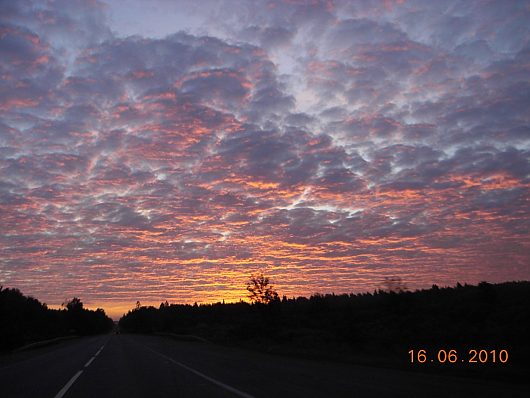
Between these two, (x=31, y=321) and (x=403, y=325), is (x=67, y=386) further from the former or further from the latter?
(x=31, y=321)

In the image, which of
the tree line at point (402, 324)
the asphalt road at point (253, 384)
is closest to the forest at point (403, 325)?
the tree line at point (402, 324)

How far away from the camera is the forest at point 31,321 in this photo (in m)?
46.0

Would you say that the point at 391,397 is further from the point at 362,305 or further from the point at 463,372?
the point at 362,305

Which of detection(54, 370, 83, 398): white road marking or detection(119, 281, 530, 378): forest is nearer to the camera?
detection(54, 370, 83, 398): white road marking

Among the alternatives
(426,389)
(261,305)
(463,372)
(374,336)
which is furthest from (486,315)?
(426,389)

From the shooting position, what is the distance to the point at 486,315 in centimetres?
5384

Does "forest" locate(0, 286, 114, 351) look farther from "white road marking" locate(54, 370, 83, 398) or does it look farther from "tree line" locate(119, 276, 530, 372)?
"white road marking" locate(54, 370, 83, 398)

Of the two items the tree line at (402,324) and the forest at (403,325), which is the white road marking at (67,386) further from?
the tree line at (402,324)

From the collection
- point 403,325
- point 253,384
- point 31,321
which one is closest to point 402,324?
point 403,325

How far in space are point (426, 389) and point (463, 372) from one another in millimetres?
4189

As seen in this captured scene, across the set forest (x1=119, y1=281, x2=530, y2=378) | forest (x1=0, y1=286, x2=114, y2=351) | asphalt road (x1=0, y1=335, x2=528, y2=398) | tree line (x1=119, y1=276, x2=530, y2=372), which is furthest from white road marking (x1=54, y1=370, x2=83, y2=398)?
forest (x1=0, y1=286, x2=114, y2=351)

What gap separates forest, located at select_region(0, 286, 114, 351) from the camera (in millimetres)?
46031

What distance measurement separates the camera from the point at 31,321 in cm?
12175

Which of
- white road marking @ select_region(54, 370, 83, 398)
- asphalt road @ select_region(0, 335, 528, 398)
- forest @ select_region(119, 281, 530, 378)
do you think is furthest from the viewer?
forest @ select_region(119, 281, 530, 378)
